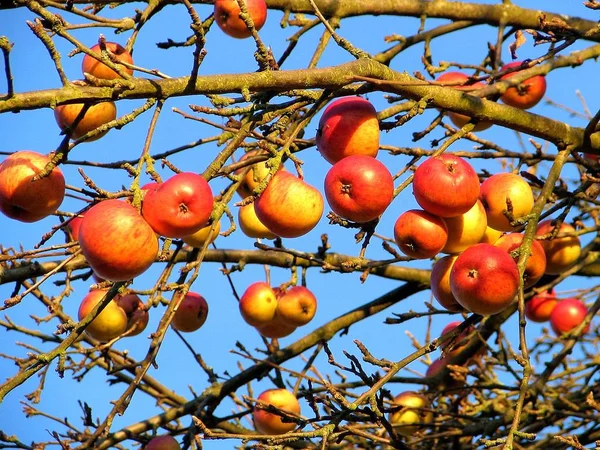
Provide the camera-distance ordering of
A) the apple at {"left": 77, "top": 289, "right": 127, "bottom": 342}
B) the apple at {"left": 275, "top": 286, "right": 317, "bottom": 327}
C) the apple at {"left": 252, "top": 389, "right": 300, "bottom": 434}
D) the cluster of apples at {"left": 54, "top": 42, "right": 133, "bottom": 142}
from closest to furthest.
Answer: the cluster of apples at {"left": 54, "top": 42, "right": 133, "bottom": 142} → the apple at {"left": 77, "top": 289, "right": 127, "bottom": 342} → the apple at {"left": 252, "top": 389, "right": 300, "bottom": 434} → the apple at {"left": 275, "top": 286, "right": 317, "bottom": 327}

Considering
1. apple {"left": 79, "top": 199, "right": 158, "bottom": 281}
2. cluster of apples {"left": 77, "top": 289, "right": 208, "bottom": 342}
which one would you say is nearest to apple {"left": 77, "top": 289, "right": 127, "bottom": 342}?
cluster of apples {"left": 77, "top": 289, "right": 208, "bottom": 342}

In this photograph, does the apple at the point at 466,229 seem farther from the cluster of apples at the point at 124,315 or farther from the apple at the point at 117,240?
the cluster of apples at the point at 124,315

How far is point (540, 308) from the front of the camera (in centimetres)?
536

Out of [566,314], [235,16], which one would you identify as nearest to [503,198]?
[235,16]

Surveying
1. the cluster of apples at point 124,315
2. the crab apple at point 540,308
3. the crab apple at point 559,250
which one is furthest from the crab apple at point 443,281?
the crab apple at point 540,308

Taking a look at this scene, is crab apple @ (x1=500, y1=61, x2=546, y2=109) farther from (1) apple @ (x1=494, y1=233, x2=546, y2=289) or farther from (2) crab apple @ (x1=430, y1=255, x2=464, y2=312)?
(2) crab apple @ (x1=430, y1=255, x2=464, y2=312)

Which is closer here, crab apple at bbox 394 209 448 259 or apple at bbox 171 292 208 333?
crab apple at bbox 394 209 448 259

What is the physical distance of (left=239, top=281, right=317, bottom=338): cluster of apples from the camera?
4.62 metres

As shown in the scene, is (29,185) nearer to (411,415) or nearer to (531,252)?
(531,252)

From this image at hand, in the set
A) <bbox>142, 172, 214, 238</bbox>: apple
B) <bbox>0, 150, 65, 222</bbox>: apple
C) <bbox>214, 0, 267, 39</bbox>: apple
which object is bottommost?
<bbox>142, 172, 214, 238</bbox>: apple

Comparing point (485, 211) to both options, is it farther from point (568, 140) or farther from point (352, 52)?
point (352, 52)

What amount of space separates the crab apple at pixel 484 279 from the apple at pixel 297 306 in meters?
1.86

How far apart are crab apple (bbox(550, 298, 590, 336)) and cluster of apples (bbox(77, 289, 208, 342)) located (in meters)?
2.37

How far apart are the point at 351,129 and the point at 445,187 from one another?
0.41m
